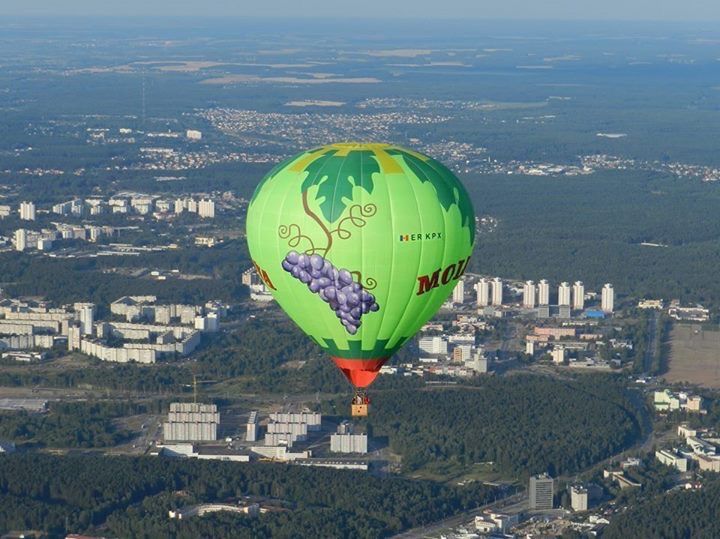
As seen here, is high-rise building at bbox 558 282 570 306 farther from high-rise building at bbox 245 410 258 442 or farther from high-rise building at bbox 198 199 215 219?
high-rise building at bbox 198 199 215 219

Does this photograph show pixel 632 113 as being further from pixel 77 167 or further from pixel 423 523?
pixel 423 523

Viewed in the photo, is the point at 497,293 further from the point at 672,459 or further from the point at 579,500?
the point at 579,500

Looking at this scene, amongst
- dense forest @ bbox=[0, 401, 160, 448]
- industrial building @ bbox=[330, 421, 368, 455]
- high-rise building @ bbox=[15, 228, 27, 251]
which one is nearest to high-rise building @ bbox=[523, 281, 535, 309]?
dense forest @ bbox=[0, 401, 160, 448]

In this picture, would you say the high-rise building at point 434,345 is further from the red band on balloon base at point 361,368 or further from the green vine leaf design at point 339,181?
the green vine leaf design at point 339,181

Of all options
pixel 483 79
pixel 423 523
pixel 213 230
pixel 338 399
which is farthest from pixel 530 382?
pixel 483 79

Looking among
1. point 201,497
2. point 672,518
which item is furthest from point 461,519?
point 201,497

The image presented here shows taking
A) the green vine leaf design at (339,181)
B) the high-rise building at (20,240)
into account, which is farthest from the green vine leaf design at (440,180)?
the high-rise building at (20,240)

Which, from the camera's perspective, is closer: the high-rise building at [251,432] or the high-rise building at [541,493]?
the high-rise building at [541,493]
